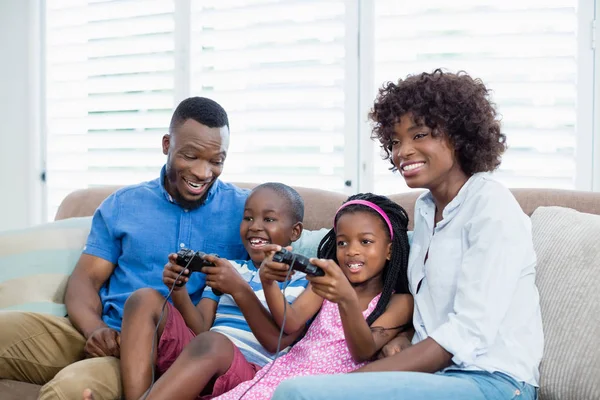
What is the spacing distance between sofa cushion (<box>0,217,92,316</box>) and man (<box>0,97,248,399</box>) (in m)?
0.08

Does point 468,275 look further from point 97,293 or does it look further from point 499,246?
point 97,293

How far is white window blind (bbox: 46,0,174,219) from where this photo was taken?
3.12 m

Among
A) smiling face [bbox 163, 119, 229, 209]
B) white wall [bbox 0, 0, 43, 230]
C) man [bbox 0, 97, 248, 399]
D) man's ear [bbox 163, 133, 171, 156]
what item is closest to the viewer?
man [bbox 0, 97, 248, 399]

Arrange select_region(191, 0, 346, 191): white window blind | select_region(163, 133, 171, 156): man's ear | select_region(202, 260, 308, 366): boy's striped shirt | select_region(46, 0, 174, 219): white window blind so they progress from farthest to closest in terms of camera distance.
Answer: select_region(46, 0, 174, 219): white window blind, select_region(191, 0, 346, 191): white window blind, select_region(163, 133, 171, 156): man's ear, select_region(202, 260, 308, 366): boy's striped shirt

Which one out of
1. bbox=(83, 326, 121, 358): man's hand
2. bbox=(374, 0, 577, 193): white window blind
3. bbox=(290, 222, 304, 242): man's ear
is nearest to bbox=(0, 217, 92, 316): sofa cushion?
bbox=(83, 326, 121, 358): man's hand

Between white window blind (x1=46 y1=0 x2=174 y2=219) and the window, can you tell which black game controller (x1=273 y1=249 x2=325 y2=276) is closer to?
the window

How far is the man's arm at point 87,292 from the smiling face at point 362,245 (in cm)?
72

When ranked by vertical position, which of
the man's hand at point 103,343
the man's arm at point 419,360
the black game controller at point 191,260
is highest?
the black game controller at point 191,260

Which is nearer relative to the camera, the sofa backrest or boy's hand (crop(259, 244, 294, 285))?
boy's hand (crop(259, 244, 294, 285))

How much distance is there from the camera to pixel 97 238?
78.0 inches

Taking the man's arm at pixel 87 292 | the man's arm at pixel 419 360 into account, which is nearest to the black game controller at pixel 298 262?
the man's arm at pixel 419 360

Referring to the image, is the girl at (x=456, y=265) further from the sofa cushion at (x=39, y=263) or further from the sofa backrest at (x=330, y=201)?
the sofa cushion at (x=39, y=263)

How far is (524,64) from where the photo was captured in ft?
7.99

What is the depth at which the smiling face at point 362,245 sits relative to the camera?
163 centimetres
